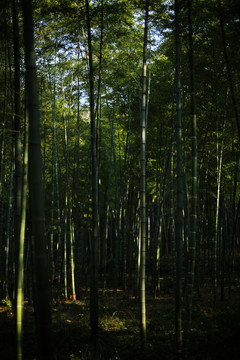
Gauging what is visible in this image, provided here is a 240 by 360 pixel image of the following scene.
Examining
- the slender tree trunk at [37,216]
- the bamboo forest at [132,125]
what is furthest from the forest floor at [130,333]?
the slender tree trunk at [37,216]

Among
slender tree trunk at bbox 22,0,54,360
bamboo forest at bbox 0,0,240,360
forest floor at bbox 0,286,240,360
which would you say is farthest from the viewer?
forest floor at bbox 0,286,240,360

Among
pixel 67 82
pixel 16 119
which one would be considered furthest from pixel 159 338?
pixel 67 82

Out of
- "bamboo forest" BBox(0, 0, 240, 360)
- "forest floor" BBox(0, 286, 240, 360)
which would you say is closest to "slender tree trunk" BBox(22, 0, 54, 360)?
"bamboo forest" BBox(0, 0, 240, 360)

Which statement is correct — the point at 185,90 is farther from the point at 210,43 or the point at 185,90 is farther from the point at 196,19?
the point at 196,19

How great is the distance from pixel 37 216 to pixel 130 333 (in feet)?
10.1

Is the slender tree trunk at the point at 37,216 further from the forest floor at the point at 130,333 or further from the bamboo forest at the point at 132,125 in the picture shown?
the forest floor at the point at 130,333

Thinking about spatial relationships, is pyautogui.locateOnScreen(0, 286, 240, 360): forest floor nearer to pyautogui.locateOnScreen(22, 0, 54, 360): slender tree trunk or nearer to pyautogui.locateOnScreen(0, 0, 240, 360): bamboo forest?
pyautogui.locateOnScreen(0, 0, 240, 360): bamboo forest

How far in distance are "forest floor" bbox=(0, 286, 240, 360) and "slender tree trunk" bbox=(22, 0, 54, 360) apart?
1.69 m

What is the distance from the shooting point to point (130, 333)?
14.0ft

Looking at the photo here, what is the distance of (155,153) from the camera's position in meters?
8.48

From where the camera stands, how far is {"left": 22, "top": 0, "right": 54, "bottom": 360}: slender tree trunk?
1.97 meters

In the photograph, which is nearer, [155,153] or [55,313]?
[55,313]

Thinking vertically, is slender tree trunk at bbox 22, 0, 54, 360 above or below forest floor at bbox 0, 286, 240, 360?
above

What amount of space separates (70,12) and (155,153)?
5.04 m
